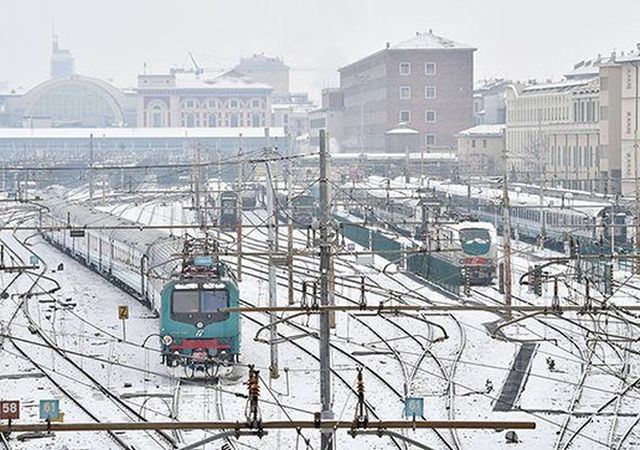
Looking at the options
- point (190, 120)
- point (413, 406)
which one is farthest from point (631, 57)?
point (190, 120)

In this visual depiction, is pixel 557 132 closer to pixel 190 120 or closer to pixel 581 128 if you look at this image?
pixel 581 128

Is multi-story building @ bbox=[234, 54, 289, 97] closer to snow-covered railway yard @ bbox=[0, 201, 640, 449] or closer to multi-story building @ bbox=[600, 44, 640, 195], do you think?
multi-story building @ bbox=[600, 44, 640, 195]

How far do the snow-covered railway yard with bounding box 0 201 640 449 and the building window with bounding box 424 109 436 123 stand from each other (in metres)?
61.8

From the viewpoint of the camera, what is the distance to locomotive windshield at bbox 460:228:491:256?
34594mm

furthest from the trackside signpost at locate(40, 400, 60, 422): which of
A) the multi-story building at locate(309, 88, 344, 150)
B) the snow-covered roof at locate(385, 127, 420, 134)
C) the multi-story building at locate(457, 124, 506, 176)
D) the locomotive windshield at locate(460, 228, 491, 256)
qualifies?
the multi-story building at locate(309, 88, 344, 150)

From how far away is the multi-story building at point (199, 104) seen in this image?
136 metres

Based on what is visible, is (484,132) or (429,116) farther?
(429,116)

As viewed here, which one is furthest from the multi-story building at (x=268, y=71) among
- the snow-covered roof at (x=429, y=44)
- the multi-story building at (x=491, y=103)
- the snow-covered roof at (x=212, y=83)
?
the snow-covered roof at (x=429, y=44)

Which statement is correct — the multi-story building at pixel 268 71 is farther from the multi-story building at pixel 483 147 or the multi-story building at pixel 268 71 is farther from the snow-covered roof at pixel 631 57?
the snow-covered roof at pixel 631 57

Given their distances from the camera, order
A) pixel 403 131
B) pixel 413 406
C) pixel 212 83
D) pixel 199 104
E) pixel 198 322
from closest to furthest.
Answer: pixel 413 406 < pixel 198 322 < pixel 403 131 < pixel 199 104 < pixel 212 83

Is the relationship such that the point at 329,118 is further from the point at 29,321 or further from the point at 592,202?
the point at 29,321

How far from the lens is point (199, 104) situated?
138 meters

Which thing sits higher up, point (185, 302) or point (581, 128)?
point (581, 128)

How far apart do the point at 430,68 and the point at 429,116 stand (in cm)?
302
